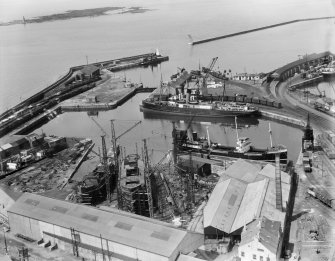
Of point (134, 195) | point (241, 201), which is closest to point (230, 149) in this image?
point (241, 201)

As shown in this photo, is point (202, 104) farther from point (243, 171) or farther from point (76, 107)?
point (243, 171)

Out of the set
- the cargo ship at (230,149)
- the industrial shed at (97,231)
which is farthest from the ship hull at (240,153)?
the industrial shed at (97,231)

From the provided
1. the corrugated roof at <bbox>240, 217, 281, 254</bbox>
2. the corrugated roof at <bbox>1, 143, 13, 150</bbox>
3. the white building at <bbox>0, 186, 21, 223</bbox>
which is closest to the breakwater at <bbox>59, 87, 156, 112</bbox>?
the corrugated roof at <bbox>1, 143, 13, 150</bbox>

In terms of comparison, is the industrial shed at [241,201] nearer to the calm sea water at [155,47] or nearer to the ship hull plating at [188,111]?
→ the calm sea water at [155,47]

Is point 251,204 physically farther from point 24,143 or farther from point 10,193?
point 24,143

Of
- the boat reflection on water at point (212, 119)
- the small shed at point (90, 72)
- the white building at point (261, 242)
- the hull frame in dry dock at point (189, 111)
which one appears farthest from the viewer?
the small shed at point (90, 72)

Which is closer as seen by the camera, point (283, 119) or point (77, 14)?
point (283, 119)
